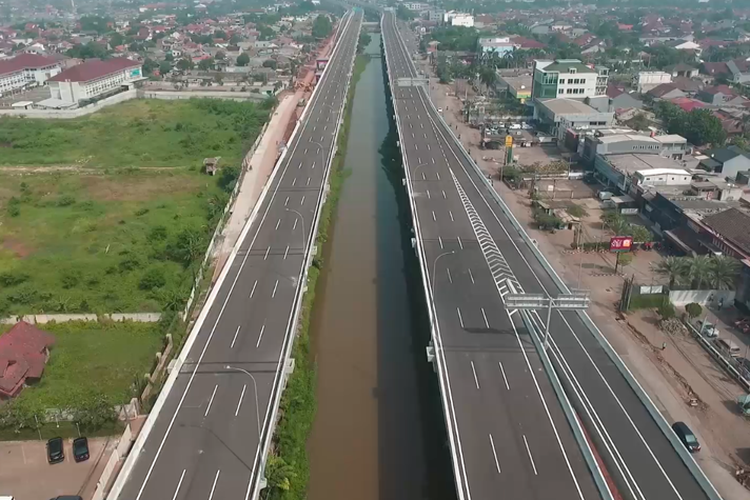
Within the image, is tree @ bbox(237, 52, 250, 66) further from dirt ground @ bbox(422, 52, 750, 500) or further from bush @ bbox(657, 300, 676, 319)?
bush @ bbox(657, 300, 676, 319)

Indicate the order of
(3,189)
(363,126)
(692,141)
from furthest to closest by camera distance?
(363,126) → (692,141) → (3,189)

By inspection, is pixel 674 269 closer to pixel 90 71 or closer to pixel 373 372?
pixel 373 372

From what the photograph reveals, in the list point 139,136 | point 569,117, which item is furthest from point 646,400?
point 139,136

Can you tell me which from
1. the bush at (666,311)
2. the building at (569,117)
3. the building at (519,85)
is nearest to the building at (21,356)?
the bush at (666,311)

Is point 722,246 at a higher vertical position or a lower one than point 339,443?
higher

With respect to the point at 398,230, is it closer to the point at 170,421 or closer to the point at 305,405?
the point at 305,405

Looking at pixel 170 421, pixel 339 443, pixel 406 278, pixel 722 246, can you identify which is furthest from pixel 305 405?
pixel 722 246
